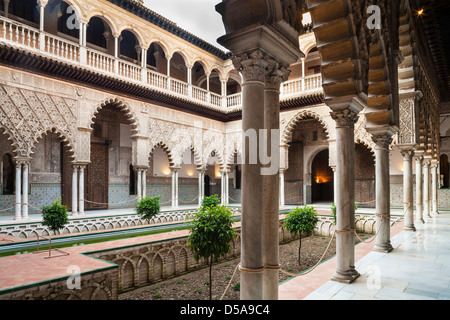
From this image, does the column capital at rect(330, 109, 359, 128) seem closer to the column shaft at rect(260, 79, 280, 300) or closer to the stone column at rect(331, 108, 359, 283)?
the stone column at rect(331, 108, 359, 283)

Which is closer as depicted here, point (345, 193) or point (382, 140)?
point (345, 193)

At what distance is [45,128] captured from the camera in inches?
397

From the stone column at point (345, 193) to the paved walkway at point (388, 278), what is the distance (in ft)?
1.22

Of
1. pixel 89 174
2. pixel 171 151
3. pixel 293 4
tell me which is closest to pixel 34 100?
pixel 89 174

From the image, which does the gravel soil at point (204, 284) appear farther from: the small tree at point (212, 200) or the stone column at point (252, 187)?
the small tree at point (212, 200)

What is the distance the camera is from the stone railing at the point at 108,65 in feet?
31.5

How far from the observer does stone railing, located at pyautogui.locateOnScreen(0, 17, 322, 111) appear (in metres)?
9.61

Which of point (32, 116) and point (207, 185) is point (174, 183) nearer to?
point (207, 185)

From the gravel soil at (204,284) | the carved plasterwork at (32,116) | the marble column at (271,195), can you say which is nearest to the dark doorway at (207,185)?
the carved plasterwork at (32,116)

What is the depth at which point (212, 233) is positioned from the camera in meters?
5.57

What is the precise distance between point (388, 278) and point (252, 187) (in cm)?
320

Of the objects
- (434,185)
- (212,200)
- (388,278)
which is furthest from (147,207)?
(434,185)
